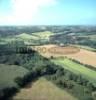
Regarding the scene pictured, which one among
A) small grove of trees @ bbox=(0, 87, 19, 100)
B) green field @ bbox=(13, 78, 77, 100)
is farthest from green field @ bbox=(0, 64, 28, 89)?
green field @ bbox=(13, 78, 77, 100)

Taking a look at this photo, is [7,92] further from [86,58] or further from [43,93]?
[86,58]

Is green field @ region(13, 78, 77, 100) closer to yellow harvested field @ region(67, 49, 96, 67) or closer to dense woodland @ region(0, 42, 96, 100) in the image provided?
dense woodland @ region(0, 42, 96, 100)

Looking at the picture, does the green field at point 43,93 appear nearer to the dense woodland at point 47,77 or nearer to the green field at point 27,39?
the dense woodland at point 47,77

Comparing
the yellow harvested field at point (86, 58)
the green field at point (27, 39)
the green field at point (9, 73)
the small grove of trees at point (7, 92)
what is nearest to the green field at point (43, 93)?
the small grove of trees at point (7, 92)

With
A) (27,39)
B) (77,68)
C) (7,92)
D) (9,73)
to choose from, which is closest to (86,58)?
(77,68)

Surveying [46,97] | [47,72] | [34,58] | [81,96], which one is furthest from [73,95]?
[34,58]

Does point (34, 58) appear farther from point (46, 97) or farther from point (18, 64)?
point (46, 97)
